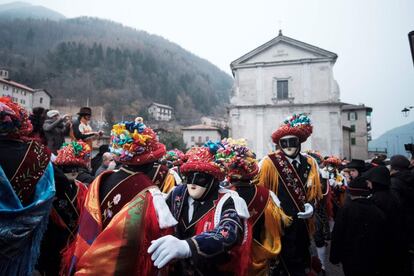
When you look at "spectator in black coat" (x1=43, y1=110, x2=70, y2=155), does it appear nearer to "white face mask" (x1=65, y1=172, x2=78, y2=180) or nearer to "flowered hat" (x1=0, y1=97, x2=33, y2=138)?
"white face mask" (x1=65, y1=172, x2=78, y2=180)

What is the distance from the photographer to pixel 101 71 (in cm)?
9738

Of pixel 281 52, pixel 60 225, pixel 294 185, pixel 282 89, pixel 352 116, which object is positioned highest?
pixel 281 52

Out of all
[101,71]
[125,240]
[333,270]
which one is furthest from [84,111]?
[101,71]

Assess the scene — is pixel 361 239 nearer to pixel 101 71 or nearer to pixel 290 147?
pixel 290 147

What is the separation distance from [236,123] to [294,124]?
28.5 m

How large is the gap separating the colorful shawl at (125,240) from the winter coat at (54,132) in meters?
4.30

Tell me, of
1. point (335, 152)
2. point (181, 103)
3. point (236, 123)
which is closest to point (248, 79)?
point (236, 123)

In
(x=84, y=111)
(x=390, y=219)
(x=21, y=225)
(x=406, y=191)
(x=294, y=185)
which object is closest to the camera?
(x=21, y=225)

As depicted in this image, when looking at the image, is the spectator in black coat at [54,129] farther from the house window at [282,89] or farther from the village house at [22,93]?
the village house at [22,93]

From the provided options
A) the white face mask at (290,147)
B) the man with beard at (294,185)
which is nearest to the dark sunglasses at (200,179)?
the man with beard at (294,185)

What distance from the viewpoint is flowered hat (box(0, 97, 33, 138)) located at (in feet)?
8.81

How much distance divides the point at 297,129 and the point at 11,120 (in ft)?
12.9

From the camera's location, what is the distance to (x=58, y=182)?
3.41 m

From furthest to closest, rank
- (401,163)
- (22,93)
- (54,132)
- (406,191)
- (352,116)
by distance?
(22,93), (352,116), (54,132), (401,163), (406,191)
